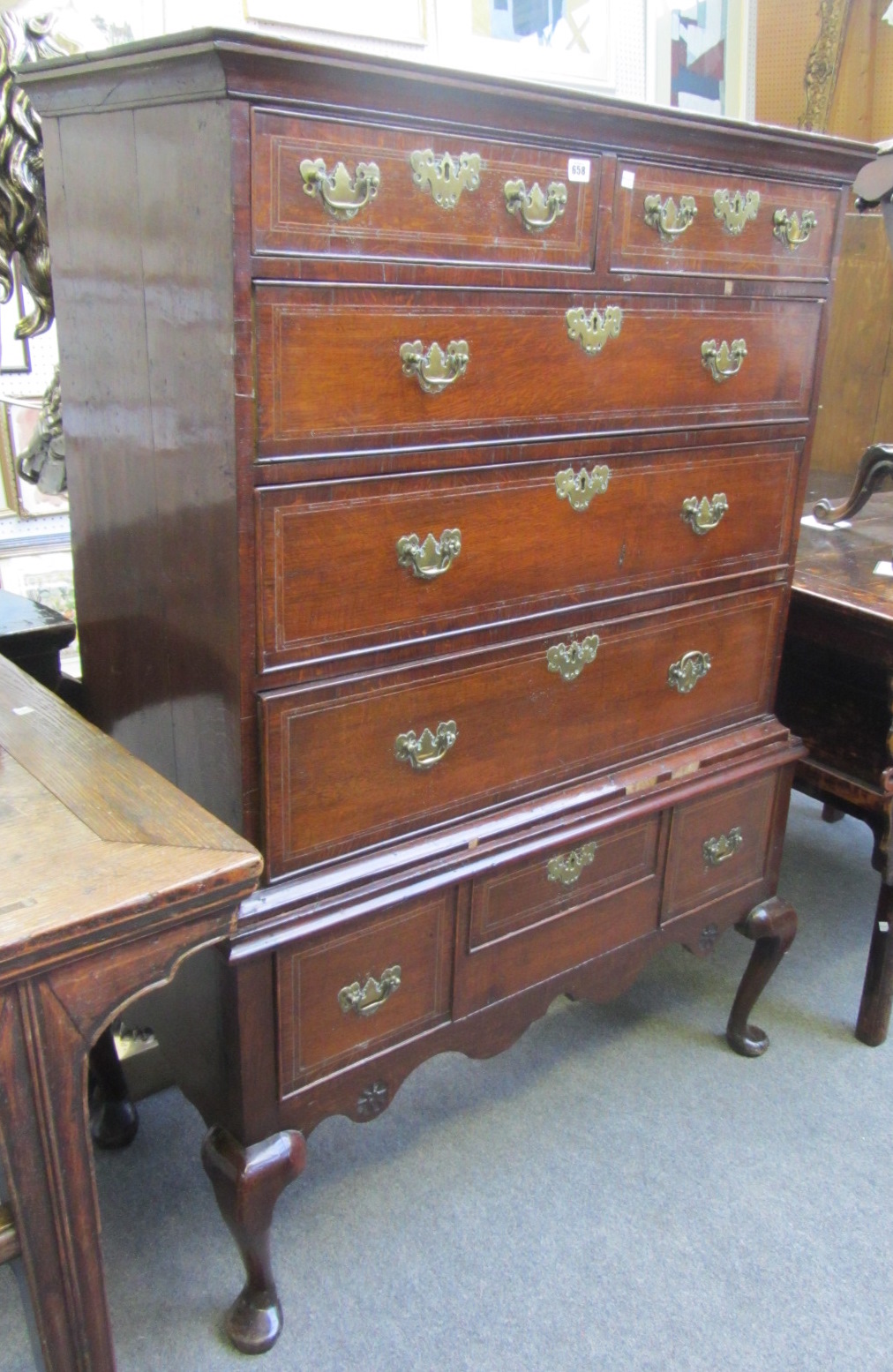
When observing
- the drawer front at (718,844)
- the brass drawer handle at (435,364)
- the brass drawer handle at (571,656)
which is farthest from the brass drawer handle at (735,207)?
the drawer front at (718,844)

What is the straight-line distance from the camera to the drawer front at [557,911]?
5.15 feet

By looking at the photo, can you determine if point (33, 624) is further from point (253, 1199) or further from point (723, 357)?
point (723, 357)

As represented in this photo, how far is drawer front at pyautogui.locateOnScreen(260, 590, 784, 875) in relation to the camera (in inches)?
51.1

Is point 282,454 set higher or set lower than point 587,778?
higher

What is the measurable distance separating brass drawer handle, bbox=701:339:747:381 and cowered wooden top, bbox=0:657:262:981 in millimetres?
940

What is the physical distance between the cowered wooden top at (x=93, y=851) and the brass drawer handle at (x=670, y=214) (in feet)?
3.02

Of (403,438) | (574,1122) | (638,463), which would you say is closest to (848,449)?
(638,463)

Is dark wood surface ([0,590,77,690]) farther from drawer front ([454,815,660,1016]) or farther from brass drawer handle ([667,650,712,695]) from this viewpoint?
brass drawer handle ([667,650,712,695])

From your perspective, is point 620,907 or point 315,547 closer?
point 315,547

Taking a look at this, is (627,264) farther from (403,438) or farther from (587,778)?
(587,778)

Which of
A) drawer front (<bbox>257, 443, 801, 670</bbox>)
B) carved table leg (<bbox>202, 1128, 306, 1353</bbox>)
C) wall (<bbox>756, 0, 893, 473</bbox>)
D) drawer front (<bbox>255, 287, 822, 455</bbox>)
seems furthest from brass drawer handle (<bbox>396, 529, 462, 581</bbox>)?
wall (<bbox>756, 0, 893, 473</bbox>)

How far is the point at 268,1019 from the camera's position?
4.45ft

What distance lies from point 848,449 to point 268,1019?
2.50 metres

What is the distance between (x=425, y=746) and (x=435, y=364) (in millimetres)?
456
